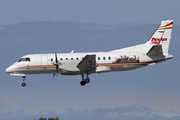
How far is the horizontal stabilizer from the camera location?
36287 mm

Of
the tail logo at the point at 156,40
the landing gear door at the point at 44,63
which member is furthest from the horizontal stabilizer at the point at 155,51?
the landing gear door at the point at 44,63

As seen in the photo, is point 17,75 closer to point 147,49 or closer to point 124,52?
point 124,52

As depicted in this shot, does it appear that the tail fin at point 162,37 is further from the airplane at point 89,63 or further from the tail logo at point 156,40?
the airplane at point 89,63

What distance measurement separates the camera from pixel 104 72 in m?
37.3

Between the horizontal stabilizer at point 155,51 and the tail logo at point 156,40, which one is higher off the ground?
the tail logo at point 156,40

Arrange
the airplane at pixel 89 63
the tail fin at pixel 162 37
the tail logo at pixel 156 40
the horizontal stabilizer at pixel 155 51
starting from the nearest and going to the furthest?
the horizontal stabilizer at pixel 155 51, the airplane at pixel 89 63, the tail fin at pixel 162 37, the tail logo at pixel 156 40

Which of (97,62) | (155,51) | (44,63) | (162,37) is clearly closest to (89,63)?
(97,62)

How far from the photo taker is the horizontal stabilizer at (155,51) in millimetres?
36287

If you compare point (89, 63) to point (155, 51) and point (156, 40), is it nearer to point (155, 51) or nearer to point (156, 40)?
point (155, 51)

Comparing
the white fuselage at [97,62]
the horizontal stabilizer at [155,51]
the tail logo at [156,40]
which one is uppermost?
the tail logo at [156,40]

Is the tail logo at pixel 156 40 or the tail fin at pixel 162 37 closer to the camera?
the tail fin at pixel 162 37

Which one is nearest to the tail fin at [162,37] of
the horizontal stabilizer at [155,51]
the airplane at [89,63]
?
the airplane at [89,63]

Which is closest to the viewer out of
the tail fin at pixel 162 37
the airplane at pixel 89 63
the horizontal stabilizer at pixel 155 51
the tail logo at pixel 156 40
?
the horizontal stabilizer at pixel 155 51

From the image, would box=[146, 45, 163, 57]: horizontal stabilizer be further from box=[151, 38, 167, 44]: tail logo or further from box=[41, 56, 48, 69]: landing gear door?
box=[41, 56, 48, 69]: landing gear door
